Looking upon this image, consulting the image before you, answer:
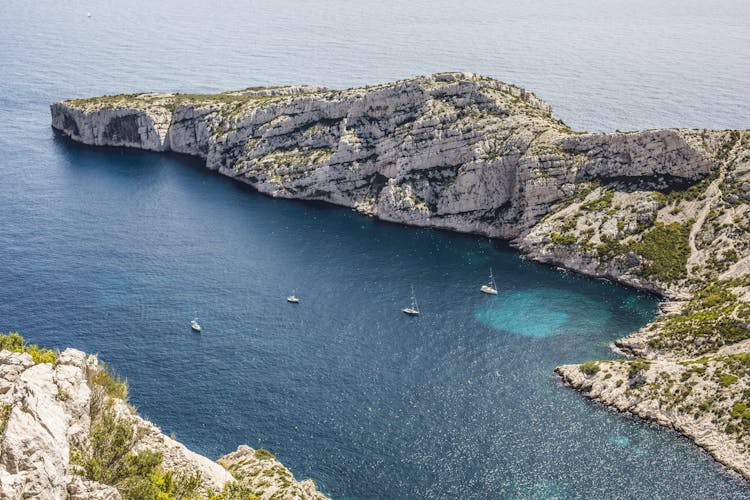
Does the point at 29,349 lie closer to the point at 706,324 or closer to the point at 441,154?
the point at 706,324

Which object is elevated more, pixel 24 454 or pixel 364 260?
pixel 24 454

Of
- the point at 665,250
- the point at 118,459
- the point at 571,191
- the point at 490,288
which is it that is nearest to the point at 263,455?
the point at 118,459

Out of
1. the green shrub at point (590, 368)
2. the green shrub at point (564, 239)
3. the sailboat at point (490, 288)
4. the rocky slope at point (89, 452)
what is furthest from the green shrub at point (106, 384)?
the green shrub at point (564, 239)

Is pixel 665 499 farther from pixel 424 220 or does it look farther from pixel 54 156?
pixel 54 156

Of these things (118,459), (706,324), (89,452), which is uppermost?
(89,452)

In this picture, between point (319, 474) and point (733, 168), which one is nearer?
point (319, 474)

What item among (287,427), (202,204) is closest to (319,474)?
(287,427)

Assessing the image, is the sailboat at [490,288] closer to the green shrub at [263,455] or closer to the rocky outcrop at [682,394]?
the rocky outcrop at [682,394]

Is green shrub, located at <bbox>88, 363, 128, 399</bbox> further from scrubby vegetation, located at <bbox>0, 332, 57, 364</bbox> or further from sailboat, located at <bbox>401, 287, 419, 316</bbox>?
sailboat, located at <bbox>401, 287, 419, 316</bbox>
